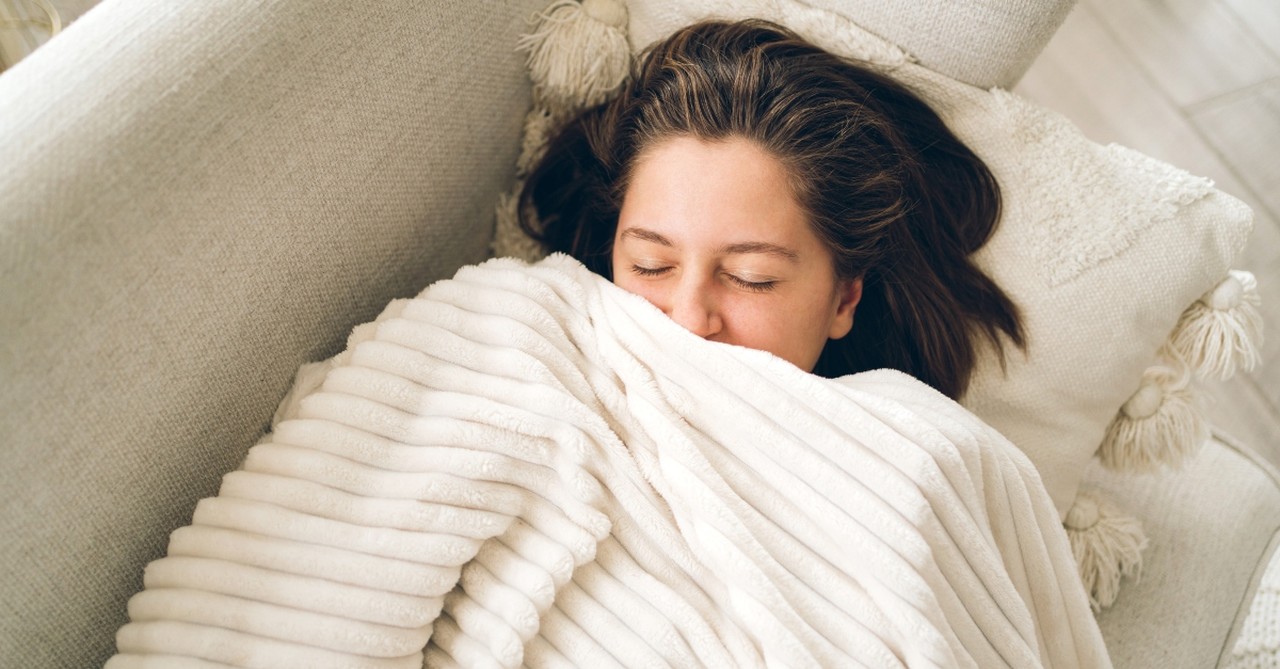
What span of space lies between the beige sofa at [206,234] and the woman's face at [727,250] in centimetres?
27

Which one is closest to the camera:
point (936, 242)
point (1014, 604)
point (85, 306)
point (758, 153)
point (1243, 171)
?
point (85, 306)

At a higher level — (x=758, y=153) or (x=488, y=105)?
(x=488, y=105)

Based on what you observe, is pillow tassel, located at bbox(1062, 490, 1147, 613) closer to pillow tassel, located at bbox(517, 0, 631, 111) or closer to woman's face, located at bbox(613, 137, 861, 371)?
woman's face, located at bbox(613, 137, 861, 371)

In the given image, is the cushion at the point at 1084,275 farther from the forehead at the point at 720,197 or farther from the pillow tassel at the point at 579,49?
the forehead at the point at 720,197

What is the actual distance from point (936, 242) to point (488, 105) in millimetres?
614

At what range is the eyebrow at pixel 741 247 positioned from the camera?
3.05ft

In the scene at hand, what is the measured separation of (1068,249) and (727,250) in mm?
449

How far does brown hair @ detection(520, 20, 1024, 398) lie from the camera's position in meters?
1.00

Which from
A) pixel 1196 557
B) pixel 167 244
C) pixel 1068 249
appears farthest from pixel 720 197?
pixel 1196 557

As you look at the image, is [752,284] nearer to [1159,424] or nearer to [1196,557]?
[1159,424]

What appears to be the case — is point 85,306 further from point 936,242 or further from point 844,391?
point 936,242

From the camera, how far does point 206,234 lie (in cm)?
78

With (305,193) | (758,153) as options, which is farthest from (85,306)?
(758,153)

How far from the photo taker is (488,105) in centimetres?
109
